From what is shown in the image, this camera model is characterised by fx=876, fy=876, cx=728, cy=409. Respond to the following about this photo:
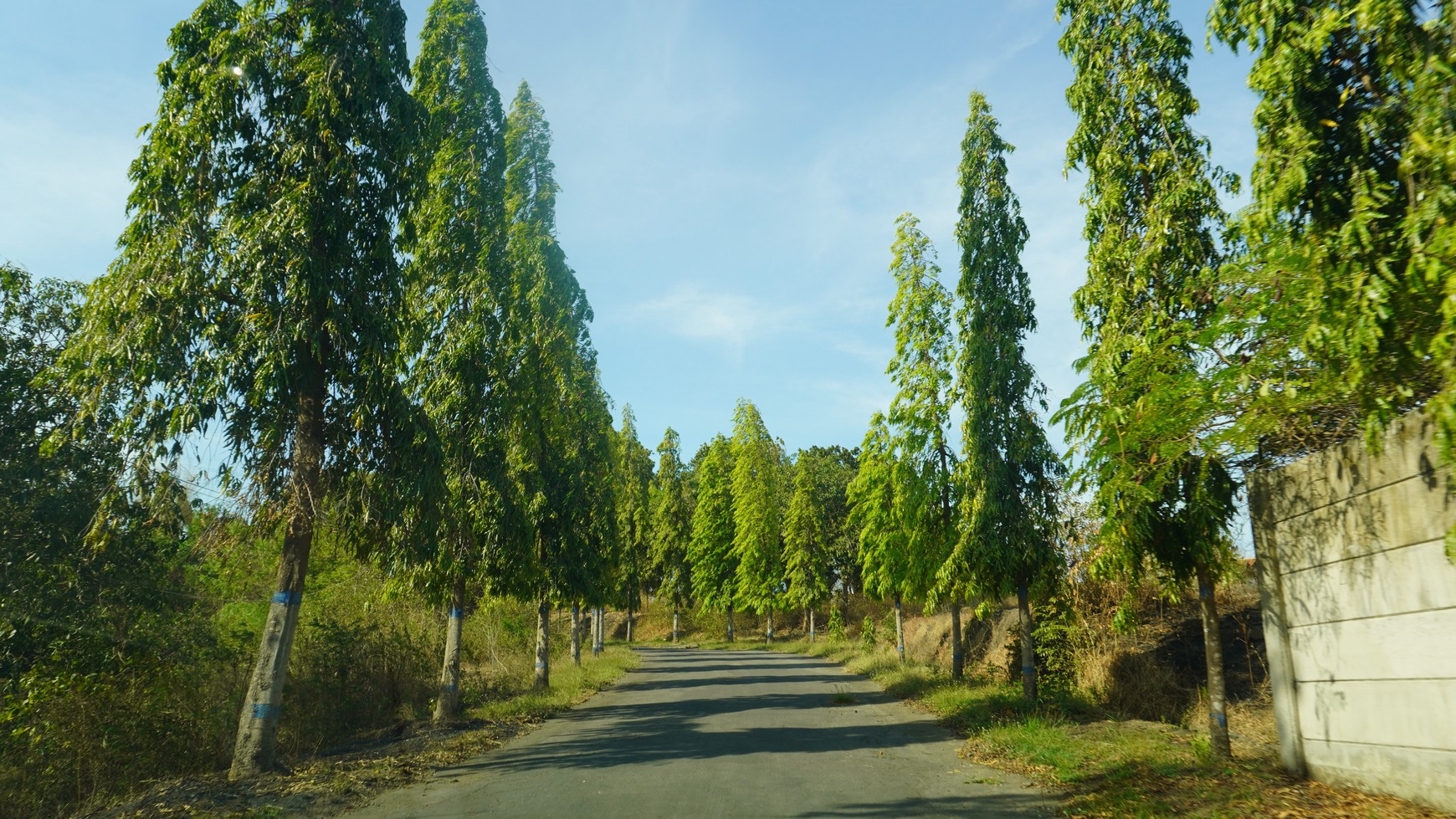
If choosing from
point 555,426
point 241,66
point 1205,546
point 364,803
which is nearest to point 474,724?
point 364,803

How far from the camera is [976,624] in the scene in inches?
964

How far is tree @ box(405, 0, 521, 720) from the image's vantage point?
17.1m

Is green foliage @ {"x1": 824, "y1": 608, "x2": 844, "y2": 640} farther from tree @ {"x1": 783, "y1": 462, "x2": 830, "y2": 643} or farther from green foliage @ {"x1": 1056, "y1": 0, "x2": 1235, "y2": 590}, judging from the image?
green foliage @ {"x1": 1056, "y1": 0, "x2": 1235, "y2": 590}

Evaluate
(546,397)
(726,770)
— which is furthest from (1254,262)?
(546,397)

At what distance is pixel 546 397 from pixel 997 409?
413 inches

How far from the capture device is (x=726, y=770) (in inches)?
419

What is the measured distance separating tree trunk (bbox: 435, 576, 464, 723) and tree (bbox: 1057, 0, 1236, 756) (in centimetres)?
1210

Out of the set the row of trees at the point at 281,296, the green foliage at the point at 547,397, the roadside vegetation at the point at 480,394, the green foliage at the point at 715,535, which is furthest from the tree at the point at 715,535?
the row of trees at the point at 281,296

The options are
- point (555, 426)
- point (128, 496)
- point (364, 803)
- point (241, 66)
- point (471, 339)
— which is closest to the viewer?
point (364, 803)

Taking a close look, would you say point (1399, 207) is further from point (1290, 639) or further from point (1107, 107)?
point (1107, 107)

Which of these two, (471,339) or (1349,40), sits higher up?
(471,339)

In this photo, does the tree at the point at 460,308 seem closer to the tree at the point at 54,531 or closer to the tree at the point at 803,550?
the tree at the point at 54,531

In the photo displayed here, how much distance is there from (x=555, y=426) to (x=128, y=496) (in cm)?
1280

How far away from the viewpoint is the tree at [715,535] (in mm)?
52844
